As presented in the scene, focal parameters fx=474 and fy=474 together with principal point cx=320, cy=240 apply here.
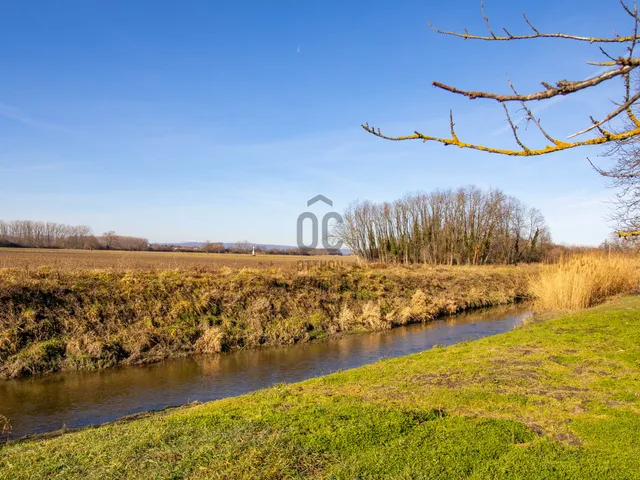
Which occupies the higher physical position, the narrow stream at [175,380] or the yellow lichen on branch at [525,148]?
the yellow lichen on branch at [525,148]

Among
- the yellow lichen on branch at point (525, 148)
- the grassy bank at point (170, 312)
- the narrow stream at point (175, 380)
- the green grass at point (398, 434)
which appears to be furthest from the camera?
the grassy bank at point (170, 312)

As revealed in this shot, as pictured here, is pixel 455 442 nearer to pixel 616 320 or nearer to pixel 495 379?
pixel 495 379

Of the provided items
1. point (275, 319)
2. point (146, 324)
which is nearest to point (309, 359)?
point (275, 319)

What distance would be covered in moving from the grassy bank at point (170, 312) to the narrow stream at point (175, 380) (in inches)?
37.0

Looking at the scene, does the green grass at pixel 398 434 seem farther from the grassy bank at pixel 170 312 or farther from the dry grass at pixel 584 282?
the dry grass at pixel 584 282

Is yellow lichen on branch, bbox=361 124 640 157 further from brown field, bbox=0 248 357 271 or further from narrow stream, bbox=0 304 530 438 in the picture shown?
brown field, bbox=0 248 357 271

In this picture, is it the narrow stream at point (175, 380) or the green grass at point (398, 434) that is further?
the narrow stream at point (175, 380)

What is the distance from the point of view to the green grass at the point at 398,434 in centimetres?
432

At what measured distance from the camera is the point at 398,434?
5129 millimetres

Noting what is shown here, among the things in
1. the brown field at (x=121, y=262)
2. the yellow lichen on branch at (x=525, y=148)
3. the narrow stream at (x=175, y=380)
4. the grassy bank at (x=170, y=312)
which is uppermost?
the yellow lichen on branch at (x=525, y=148)

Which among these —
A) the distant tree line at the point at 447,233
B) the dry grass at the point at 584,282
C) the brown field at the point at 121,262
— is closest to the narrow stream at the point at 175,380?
the dry grass at the point at 584,282

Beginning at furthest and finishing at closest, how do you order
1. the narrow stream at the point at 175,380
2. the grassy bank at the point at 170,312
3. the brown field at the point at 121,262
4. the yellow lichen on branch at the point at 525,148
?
the brown field at the point at 121,262
the grassy bank at the point at 170,312
the narrow stream at the point at 175,380
the yellow lichen on branch at the point at 525,148

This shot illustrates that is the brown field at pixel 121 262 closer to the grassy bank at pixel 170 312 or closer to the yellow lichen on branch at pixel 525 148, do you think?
the grassy bank at pixel 170 312

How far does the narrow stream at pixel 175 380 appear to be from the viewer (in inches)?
385
